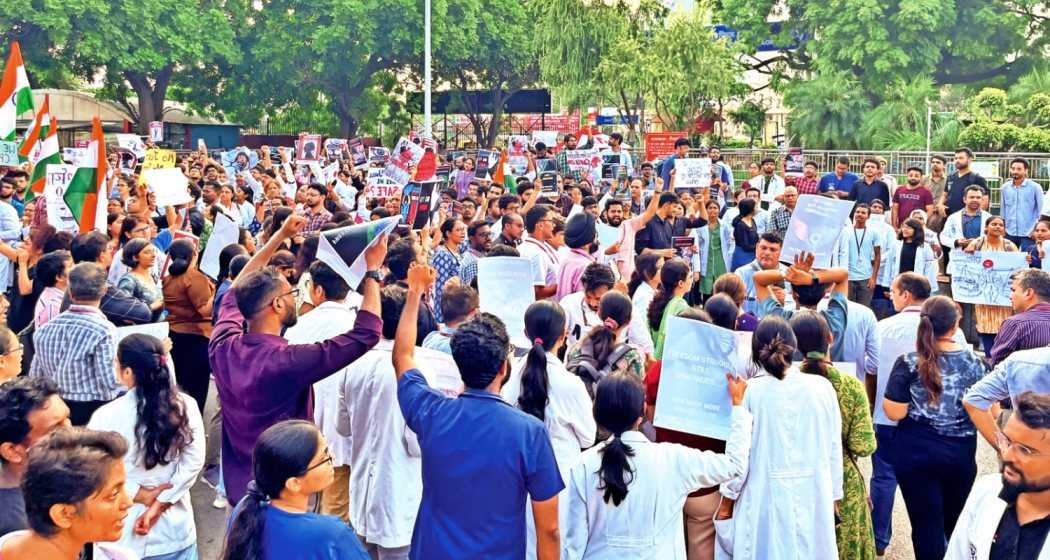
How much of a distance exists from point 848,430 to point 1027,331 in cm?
155

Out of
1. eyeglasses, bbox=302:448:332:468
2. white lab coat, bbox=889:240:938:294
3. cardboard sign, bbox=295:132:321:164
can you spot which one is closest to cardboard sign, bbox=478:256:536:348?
eyeglasses, bbox=302:448:332:468

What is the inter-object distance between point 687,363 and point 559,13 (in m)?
32.7

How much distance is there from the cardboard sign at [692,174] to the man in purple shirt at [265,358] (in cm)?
858

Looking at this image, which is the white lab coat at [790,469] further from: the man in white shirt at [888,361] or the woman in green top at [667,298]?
the man in white shirt at [888,361]

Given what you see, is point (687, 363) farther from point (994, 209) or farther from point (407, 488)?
point (994, 209)

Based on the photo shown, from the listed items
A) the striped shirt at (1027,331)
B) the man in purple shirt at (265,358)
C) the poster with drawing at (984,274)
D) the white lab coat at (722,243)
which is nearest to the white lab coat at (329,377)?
the man in purple shirt at (265,358)

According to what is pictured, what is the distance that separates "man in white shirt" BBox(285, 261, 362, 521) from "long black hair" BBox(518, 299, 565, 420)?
3.40 ft

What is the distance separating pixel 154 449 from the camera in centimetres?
434

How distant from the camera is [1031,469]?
3.17 metres

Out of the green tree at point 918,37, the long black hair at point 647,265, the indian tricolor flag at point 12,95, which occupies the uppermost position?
the green tree at point 918,37

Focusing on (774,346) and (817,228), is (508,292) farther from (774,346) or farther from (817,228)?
(817,228)

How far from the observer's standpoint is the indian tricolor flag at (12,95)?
10.5m

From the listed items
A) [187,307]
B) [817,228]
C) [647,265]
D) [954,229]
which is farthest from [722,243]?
[187,307]

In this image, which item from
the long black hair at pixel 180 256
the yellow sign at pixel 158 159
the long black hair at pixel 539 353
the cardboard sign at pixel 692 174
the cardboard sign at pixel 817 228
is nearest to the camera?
the long black hair at pixel 539 353
